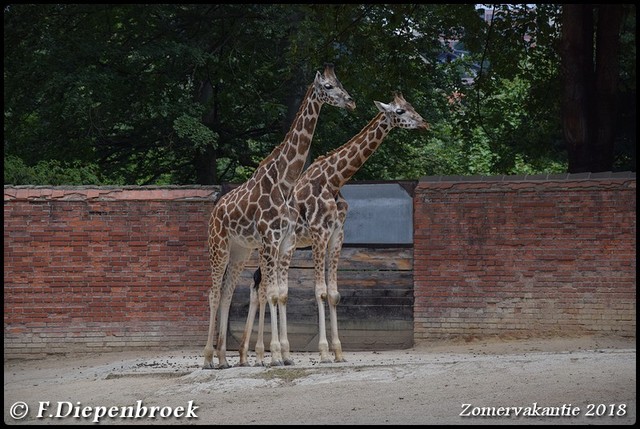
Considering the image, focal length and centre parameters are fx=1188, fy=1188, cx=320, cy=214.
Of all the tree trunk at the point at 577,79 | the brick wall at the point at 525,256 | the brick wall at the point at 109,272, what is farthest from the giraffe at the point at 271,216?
the tree trunk at the point at 577,79

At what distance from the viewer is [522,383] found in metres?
12.8

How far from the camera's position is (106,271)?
18.0m

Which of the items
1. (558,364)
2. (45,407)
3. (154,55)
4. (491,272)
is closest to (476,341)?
(491,272)

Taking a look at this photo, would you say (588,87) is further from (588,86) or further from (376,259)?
(376,259)

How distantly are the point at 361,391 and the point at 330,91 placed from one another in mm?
3995

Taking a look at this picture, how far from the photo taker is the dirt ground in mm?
11703

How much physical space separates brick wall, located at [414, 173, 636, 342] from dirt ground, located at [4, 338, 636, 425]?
95cm

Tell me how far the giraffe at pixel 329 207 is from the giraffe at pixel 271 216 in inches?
9.9

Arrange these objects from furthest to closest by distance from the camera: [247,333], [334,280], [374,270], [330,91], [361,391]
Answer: [374,270]
[247,333]
[334,280]
[330,91]
[361,391]

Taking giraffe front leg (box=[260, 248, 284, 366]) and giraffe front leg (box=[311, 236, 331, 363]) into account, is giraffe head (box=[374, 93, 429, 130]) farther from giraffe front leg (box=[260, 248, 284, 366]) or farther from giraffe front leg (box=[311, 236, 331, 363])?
A: giraffe front leg (box=[260, 248, 284, 366])

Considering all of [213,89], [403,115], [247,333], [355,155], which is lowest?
[247,333]

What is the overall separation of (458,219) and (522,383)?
4969 millimetres

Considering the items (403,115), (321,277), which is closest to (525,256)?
(403,115)

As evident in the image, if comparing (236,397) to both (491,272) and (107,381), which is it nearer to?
(107,381)
